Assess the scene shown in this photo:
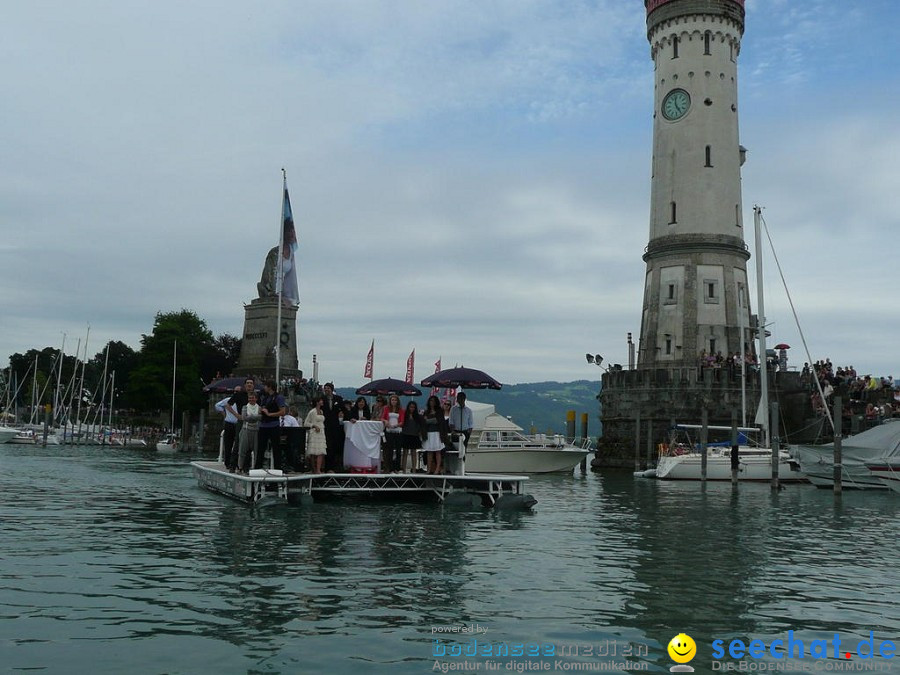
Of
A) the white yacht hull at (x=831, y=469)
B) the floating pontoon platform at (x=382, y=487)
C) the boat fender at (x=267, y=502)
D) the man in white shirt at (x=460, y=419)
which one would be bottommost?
the boat fender at (x=267, y=502)

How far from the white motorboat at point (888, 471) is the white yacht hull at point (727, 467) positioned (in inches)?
287

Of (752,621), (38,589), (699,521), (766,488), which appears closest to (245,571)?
(38,589)

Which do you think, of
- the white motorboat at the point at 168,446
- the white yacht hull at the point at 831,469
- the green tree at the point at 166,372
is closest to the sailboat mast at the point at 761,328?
the white yacht hull at the point at 831,469

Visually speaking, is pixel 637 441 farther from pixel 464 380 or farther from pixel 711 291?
pixel 464 380

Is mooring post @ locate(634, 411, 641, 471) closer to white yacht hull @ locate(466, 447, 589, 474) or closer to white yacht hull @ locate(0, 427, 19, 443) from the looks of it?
white yacht hull @ locate(466, 447, 589, 474)

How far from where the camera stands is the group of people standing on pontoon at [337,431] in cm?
2359

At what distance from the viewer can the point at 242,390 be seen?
24.2m

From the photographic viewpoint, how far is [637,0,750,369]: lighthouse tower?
54938mm

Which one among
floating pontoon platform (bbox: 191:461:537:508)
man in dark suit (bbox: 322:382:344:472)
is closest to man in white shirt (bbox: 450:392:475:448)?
floating pontoon platform (bbox: 191:461:537:508)

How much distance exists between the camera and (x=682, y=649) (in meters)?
9.38

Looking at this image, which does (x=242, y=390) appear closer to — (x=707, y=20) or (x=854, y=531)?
(x=854, y=531)

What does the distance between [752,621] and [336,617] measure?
16.0ft

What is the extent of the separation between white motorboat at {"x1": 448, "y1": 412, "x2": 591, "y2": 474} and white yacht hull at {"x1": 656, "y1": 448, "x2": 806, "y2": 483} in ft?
25.1

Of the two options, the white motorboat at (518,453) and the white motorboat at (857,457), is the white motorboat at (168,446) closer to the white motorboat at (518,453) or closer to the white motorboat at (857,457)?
the white motorboat at (518,453)
